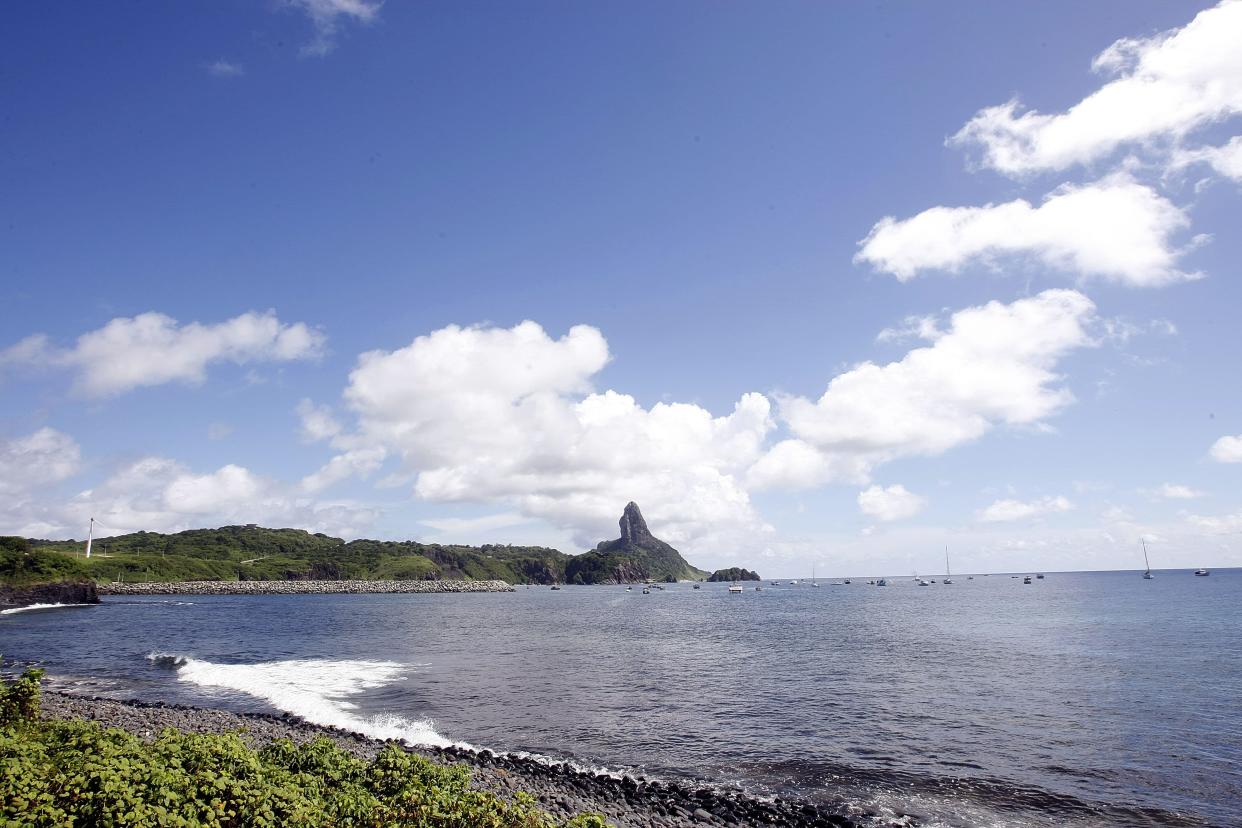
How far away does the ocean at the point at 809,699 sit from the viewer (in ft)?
A: 100

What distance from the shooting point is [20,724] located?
896 inches

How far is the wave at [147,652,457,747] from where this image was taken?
3994 cm

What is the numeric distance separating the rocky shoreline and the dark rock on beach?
164 m

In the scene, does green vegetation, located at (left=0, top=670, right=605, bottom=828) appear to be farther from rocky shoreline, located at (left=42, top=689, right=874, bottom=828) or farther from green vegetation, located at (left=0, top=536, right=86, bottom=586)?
green vegetation, located at (left=0, top=536, right=86, bottom=586)

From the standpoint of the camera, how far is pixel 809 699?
48.8m

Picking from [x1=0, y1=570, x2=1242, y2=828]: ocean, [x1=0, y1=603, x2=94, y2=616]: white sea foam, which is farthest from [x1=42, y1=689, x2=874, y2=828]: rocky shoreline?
[x1=0, y1=603, x2=94, y2=616]: white sea foam

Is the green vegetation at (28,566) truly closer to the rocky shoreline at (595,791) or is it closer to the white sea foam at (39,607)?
the white sea foam at (39,607)

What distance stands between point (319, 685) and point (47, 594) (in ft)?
535

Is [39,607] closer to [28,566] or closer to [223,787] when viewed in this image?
[28,566]

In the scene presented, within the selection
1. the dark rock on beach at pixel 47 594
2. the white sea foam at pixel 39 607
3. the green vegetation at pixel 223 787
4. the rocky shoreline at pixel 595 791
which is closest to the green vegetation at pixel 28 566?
the dark rock on beach at pixel 47 594

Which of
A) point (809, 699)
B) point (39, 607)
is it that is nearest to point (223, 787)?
point (809, 699)

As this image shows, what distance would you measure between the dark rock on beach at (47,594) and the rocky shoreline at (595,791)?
16394cm

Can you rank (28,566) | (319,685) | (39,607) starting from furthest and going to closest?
(28,566), (39,607), (319,685)

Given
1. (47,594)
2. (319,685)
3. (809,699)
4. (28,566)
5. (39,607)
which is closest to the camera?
(809,699)
